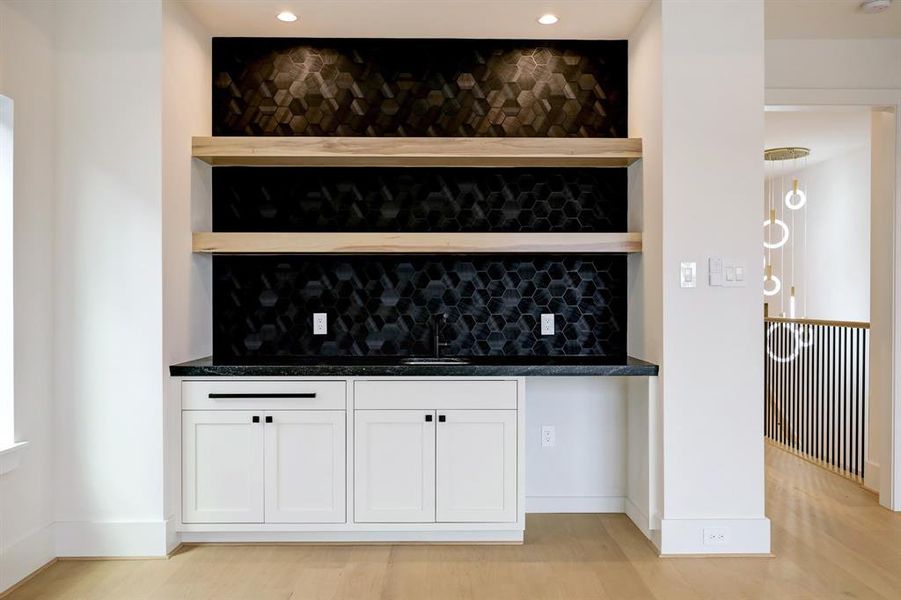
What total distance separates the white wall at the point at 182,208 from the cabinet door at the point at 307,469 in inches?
19.3

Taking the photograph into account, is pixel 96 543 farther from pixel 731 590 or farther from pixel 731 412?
pixel 731 412

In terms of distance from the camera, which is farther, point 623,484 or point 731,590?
point 623,484

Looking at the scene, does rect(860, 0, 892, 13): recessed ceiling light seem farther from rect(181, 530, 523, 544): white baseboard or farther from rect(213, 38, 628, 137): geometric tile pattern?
rect(181, 530, 523, 544): white baseboard

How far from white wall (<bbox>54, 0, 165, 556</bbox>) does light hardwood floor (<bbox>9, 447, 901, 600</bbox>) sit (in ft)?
0.92

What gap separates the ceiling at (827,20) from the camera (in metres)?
3.50

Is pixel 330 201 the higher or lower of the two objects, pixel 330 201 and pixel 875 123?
the lower

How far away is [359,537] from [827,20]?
3.75m

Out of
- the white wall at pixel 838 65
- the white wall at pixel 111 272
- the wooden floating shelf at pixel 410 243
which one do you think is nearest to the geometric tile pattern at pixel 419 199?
the wooden floating shelf at pixel 410 243

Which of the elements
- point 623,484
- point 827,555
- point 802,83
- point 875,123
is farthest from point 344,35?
point 827,555

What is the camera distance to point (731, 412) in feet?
10.5

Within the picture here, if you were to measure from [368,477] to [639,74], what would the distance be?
100 inches

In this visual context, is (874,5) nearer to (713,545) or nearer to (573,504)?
(713,545)

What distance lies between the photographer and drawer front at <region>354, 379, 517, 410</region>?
10.8 ft

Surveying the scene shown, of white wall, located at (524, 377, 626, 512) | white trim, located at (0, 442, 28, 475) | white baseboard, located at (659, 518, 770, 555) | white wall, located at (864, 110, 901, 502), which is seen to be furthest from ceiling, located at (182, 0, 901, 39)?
white baseboard, located at (659, 518, 770, 555)
